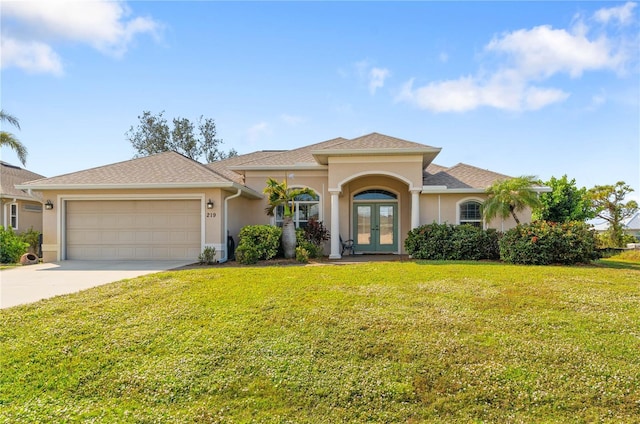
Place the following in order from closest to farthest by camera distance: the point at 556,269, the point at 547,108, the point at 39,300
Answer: the point at 39,300 < the point at 556,269 < the point at 547,108

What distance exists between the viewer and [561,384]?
4121 millimetres

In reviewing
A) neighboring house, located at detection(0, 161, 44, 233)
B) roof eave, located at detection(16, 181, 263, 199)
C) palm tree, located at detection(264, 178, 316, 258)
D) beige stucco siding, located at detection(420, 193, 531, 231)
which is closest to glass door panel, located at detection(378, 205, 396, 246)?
beige stucco siding, located at detection(420, 193, 531, 231)

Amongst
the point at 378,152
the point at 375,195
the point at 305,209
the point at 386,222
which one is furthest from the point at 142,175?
the point at 386,222

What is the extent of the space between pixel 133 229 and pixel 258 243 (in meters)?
4.82

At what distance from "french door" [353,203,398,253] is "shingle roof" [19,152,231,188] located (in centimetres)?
588

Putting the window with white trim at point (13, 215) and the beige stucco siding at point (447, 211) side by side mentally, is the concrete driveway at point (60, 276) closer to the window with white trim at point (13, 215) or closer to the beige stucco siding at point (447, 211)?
the window with white trim at point (13, 215)

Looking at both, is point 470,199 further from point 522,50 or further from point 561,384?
point 561,384

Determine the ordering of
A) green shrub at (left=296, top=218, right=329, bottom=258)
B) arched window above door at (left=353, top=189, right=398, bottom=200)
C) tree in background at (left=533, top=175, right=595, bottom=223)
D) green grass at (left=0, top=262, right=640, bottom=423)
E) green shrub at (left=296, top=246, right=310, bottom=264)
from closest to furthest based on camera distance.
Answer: green grass at (left=0, top=262, right=640, bottom=423), green shrub at (left=296, top=246, right=310, bottom=264), green shrub at (left=296, top=218, right=329, bottom=258), arched window above door at (left=353, top=189, right=398, bottom=200), tree in background at (left=533, top=175, right=595, bottom=223)

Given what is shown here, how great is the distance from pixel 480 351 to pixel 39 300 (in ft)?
24.9

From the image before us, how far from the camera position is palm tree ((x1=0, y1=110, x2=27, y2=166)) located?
14695 mm

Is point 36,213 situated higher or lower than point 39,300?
higher

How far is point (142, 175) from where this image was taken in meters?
13.5

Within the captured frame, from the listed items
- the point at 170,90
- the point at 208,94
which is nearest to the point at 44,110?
the point at 170,90

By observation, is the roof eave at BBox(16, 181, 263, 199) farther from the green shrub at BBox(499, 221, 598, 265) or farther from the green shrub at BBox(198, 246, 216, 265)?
the green shrub at BBox(499, 221, 598, 265)
